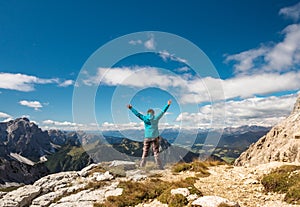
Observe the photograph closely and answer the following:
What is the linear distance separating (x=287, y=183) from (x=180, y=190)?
537 centimetres

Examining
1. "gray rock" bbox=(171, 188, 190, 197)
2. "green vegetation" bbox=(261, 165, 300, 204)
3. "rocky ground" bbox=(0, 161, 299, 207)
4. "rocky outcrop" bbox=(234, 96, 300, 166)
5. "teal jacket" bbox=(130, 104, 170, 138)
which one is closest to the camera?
"green vegetation" bbox=(261, 165, 300, 204)

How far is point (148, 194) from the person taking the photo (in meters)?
13.1

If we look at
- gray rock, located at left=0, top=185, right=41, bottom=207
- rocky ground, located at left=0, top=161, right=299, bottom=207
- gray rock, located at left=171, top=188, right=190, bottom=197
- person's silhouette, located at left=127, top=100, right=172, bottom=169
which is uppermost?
person's silhouette, located at left=127, top=100, right=172, bottom=169

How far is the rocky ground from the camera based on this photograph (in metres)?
11.4

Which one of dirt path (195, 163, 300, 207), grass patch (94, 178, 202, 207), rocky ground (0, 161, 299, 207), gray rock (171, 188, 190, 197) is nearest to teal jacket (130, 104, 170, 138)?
rocky ground (0, 161, 299, 207)

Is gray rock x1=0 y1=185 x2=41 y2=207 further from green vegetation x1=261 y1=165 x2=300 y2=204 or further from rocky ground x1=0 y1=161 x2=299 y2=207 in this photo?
green vegetation x1=261 y1=165 x2=300 y2=204

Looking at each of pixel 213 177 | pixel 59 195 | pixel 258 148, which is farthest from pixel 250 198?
pixel 258 148

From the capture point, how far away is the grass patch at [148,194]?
11.5 m

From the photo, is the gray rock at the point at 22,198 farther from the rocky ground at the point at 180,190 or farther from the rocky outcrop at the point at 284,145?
the rocky outcrop at the point at 284,145

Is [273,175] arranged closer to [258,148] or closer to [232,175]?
[232,175]

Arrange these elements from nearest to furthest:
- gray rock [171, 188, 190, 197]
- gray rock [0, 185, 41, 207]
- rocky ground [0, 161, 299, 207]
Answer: rocky ground [0, 161, 299, 207] < gray rock [171, 188, 190, 197] < gray rock [0, 185, 41, 207]

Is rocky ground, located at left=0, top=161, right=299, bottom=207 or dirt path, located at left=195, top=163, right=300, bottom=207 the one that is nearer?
dirt path, located at left=195, top=163, right=300, bottom=207

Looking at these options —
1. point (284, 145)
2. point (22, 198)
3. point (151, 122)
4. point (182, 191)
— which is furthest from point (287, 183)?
point (284, 145)

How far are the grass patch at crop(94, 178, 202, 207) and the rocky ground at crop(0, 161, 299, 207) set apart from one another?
1.26 ft
